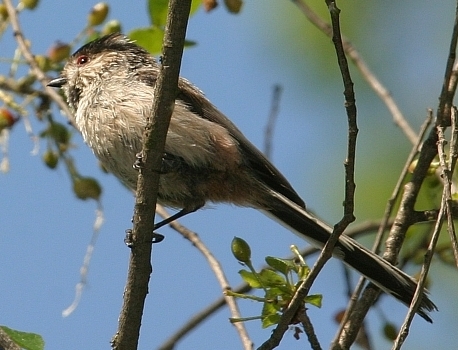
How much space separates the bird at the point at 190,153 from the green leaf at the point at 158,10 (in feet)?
0.90

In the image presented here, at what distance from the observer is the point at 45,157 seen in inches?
149

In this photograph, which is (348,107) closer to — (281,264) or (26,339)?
(281,264)

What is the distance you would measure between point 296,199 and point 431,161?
90 cm

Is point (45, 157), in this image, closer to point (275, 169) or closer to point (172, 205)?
point (172, 205)

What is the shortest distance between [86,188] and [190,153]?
0.53 metres

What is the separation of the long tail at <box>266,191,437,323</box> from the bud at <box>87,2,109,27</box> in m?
1.26

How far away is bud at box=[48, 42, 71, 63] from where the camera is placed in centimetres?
394

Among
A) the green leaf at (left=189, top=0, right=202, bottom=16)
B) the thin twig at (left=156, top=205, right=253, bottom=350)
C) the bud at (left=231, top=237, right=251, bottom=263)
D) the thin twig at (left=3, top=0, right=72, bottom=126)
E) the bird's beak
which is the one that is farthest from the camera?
the bird's beak

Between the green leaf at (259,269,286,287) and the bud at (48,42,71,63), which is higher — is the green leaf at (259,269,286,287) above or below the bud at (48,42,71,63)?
below

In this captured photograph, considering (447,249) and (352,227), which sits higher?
(352,227)

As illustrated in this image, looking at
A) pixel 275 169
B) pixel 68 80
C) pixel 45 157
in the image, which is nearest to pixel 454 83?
pixel 275 169

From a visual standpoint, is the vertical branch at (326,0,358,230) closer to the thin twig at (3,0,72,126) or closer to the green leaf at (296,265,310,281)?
the green leaf at (296,265,310,281)

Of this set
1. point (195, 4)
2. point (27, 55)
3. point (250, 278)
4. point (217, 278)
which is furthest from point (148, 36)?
point (250, 278)

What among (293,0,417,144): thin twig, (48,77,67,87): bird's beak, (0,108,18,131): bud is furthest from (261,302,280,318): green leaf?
(48,77,67,87): bird's beak
